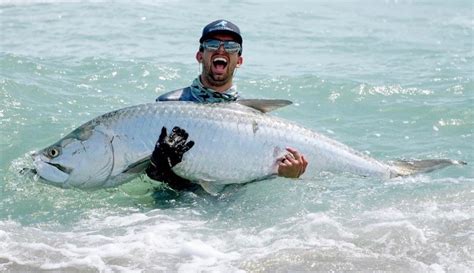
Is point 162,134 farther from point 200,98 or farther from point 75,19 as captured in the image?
point 75,19

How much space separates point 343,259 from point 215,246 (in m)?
0.76

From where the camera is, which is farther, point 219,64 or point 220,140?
point 219,64

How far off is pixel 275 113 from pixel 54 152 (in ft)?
13.5

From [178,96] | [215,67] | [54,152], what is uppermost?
[215,67]

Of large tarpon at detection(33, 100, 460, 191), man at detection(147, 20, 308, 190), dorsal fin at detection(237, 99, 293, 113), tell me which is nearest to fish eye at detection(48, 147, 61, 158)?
large tarpon at detection(33, 100, 460, 191)

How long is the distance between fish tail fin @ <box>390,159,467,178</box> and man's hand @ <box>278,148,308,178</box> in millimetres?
771

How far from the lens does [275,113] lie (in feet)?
26.3

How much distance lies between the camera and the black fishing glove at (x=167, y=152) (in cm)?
420

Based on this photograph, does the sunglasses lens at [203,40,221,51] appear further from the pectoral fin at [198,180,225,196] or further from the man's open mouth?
the pectoral fin at [198,180,225,196]

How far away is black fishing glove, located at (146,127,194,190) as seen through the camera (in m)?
4.20

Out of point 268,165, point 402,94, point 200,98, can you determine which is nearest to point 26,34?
point 402,94

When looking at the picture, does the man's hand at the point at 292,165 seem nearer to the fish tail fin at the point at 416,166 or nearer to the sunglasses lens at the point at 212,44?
the fish tail fin at the point at 416,166

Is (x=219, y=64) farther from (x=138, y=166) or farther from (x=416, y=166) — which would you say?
(x=416, y=166)

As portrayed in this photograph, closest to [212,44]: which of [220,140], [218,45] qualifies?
[218,45]
